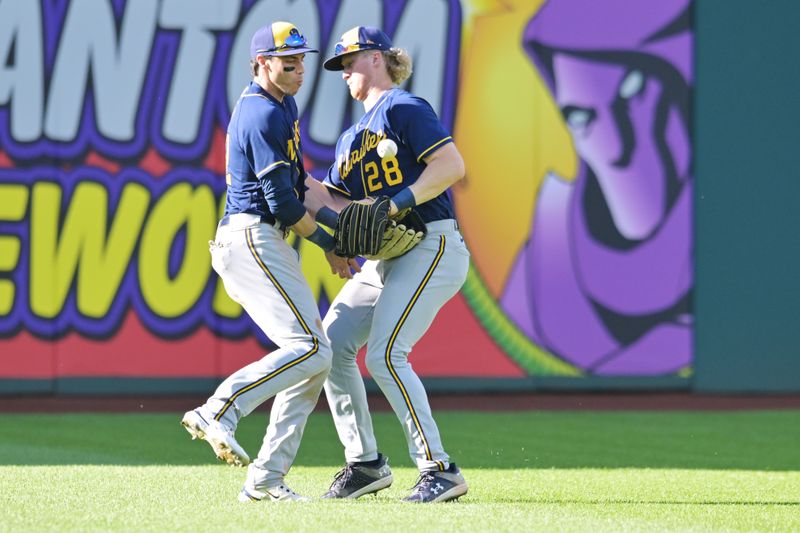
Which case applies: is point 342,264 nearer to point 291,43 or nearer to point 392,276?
point 392,276

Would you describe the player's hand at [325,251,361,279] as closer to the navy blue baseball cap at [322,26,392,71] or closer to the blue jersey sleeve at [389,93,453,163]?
the blue jersey sleeve at [389,93,453,163]

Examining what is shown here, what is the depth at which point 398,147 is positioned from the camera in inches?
247

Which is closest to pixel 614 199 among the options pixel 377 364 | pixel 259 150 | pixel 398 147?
pixel 398 147

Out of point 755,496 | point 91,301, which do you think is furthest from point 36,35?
point 755,496

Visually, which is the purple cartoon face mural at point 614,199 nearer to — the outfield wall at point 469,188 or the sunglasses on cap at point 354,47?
the outfield wall at point 469,188

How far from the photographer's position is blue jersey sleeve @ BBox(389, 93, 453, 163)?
20.1ft

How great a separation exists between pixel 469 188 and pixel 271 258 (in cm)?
639

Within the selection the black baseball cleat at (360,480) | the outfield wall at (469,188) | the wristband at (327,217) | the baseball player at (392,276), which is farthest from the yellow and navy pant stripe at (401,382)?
the outfield wall at (469,188)

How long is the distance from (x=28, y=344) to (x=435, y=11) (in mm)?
4724

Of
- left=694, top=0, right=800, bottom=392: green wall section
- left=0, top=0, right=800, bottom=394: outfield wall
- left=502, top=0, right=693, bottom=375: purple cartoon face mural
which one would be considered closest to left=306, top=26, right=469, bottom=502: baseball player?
left=0, top=0, right=800, bottom=394: outfield wall

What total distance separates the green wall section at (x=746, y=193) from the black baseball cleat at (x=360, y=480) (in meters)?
6.64

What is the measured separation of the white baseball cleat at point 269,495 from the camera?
19.5ft

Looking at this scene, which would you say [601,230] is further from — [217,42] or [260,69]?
[260,69]

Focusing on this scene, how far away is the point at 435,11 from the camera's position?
39.9 feet
